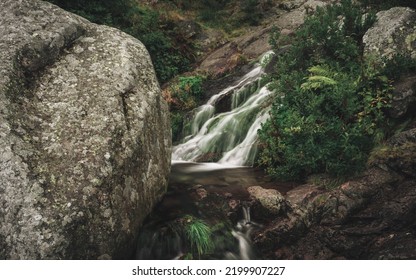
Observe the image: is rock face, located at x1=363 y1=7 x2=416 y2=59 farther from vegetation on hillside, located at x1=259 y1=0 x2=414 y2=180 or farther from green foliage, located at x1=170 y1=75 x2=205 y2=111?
green foliage, located at x1=170 y1=75 x2=205 y2=111

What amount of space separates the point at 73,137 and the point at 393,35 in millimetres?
5827

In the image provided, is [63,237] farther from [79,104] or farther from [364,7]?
[364,7]

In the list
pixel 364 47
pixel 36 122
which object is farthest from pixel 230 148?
pixel 36 122

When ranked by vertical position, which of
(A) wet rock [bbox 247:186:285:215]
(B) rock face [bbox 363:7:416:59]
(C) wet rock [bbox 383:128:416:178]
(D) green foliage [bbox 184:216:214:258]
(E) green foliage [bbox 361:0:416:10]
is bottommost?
(D) green foliage [bbox 184:216:214:258]

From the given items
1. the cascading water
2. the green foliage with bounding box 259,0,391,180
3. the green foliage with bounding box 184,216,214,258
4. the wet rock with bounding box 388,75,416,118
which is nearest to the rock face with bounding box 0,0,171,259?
the cascading water

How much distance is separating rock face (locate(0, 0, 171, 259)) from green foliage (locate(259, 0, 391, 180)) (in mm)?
2144

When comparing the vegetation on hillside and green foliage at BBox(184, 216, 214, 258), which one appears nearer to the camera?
green foliage at BBox(184, 216, 214, 258)

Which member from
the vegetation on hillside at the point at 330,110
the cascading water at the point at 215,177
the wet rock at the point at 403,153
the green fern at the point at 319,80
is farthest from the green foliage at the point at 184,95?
the wet rock at the point at 403,153

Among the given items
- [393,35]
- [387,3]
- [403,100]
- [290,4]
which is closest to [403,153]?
[403,100]

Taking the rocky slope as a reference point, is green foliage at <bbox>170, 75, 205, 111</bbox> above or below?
below

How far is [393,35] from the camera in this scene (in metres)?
6.39

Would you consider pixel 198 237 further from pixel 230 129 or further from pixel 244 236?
pixel 230 129

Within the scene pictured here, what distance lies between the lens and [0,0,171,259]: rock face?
3332mm

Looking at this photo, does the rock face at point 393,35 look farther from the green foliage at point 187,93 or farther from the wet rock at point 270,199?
the green foliage at point 187,93
